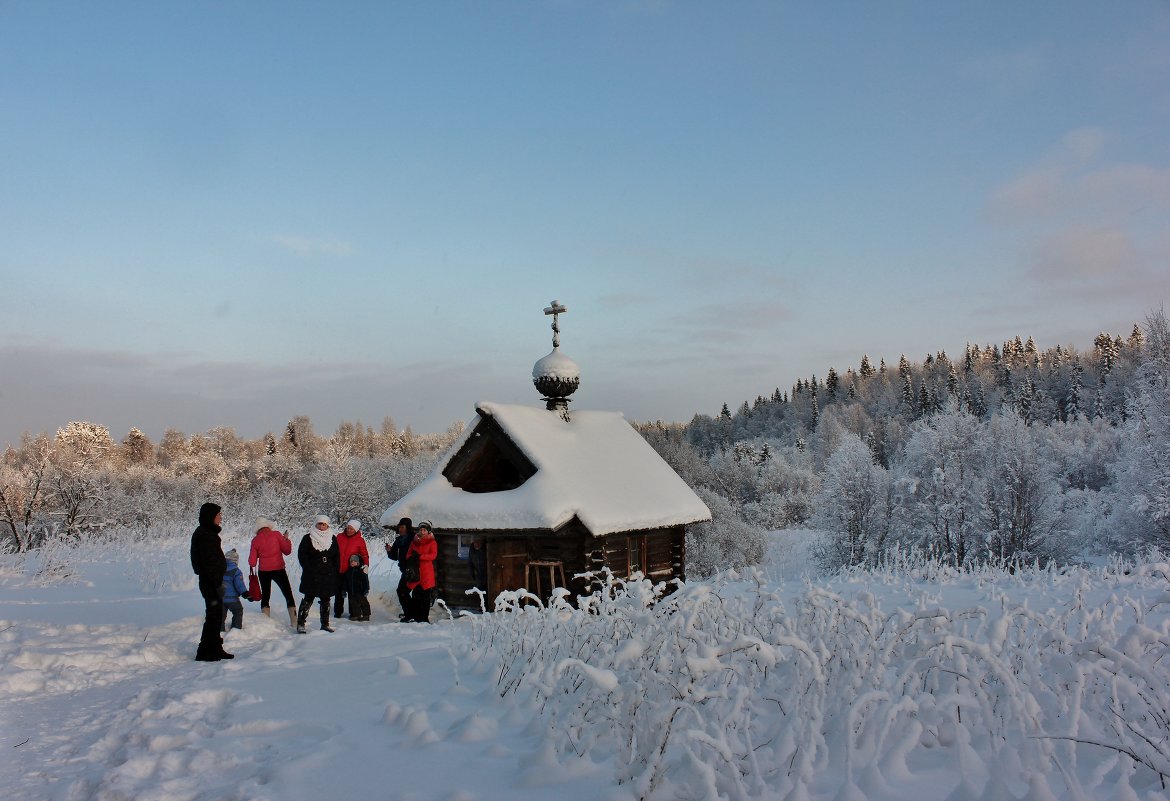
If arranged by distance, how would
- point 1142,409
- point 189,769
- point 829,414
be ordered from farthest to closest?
point 829,414 < point 1142,409 < point 189,769

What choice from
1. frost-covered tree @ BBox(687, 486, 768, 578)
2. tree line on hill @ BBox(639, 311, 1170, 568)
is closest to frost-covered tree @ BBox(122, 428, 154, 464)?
tree line on hill @ BBox(639, 311, 1170, 568)

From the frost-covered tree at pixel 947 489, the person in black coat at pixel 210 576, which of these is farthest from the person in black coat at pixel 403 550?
the frost-covered tree at pixel 947 489

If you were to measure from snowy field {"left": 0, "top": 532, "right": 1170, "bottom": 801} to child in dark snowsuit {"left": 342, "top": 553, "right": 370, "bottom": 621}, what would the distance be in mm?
4206

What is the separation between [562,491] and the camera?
12.6 metres

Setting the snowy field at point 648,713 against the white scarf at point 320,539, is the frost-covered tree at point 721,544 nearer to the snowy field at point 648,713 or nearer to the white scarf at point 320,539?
the white scarf at point 320,539

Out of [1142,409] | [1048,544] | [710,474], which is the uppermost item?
[1142,409]

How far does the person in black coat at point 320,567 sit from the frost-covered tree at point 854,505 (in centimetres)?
3036

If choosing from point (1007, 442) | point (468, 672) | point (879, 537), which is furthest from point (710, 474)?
point (468, 672)

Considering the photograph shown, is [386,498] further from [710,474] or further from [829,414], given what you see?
[829,414]

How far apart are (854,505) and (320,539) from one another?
3109 centimetres

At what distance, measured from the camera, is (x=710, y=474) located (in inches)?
1892

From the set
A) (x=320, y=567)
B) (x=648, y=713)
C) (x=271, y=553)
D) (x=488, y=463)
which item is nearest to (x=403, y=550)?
(x=320, y=567)

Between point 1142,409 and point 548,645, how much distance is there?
33.8 metres

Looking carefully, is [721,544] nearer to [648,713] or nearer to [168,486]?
[648,713]
